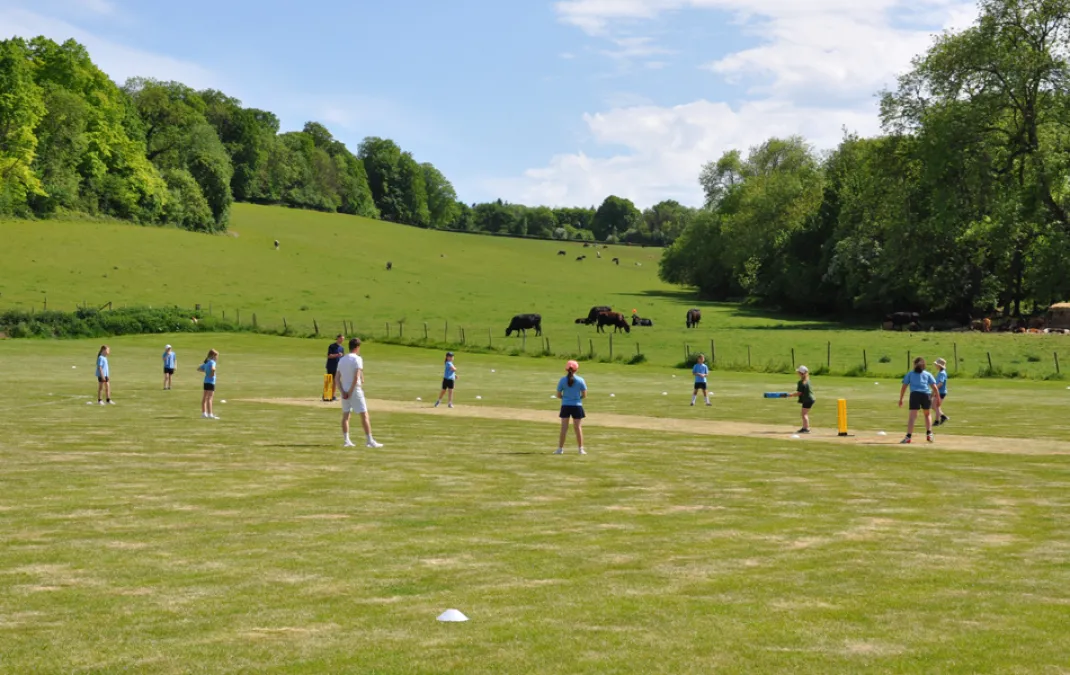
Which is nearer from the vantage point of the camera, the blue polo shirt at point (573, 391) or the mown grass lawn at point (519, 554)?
the mown grass lawn at point (519, 554)

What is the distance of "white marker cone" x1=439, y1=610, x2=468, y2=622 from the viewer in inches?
408

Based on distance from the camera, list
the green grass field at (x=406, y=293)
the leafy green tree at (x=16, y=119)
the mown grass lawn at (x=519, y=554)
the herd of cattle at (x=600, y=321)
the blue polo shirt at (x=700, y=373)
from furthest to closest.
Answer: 1. the leafy green tree at (x=16, y=119)
2. the herd of cattle at (x=600, y=321)
3. the green grass field at (x=406, y=293)
4. the blue polo shirt at (x=700, y=373)
5. the mown grass lawn at (x=519, y=554)

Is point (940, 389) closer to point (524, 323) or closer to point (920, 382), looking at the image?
point (920, 382)

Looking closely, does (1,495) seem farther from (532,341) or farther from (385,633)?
(532,341)

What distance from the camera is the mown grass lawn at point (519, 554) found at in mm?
9555

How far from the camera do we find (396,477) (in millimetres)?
19875

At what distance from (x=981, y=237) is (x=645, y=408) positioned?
42.7 metres

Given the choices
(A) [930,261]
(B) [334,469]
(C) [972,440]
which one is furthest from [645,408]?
(A) [930,261]

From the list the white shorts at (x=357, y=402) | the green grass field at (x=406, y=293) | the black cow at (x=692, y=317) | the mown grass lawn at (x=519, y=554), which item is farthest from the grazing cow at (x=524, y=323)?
the white shorts at (x=357, y=402)

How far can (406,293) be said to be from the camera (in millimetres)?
107812

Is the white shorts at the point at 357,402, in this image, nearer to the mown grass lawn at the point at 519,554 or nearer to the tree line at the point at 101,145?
the mown grass lawn at the point at 519,554

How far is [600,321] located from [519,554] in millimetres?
71759

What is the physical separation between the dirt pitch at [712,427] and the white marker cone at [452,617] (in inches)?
719

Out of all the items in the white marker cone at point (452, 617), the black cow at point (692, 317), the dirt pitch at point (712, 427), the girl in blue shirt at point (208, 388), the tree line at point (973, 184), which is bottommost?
the dirt pitch at point (712, 427)
